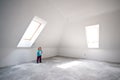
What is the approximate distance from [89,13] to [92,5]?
480 mm

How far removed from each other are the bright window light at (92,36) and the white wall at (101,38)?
0.25m

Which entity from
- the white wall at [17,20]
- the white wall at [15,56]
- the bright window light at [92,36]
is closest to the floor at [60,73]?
the white wall at [15,56]

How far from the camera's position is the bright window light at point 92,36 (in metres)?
4.15

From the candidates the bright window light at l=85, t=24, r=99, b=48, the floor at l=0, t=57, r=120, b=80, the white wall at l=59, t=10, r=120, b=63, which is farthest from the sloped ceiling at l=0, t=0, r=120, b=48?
the floor at l=0, t=57, r=120, b=80

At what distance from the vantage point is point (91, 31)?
4316 millimetres

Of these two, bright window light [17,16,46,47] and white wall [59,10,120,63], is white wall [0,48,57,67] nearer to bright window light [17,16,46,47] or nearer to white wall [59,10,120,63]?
bright window light [17,16,46,47]

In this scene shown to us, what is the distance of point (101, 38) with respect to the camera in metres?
3.91

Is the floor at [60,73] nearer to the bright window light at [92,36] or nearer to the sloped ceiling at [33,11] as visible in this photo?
the sloped ceiling at [33,11]

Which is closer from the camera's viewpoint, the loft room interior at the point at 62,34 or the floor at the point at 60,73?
the floor at the point at 60,73

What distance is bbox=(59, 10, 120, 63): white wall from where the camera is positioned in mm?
3318

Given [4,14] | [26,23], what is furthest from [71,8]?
[4,14]

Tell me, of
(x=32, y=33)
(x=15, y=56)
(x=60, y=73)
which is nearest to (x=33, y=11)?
(x=32, y=33)

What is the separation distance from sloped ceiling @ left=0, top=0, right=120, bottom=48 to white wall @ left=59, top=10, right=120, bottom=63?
14.9 inches

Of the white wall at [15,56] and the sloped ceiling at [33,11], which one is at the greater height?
the sloped ceiling at [33,11]
